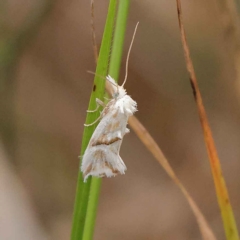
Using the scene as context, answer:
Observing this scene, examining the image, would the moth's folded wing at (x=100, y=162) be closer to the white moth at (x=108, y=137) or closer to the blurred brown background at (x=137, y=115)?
the white moth at (x=108, y=137)

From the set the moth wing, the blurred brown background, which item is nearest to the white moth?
the moth wing

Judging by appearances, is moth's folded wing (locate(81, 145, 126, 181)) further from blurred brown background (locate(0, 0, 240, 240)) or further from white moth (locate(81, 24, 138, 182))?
blurred brown background (locate(0, 0, 240, 240))

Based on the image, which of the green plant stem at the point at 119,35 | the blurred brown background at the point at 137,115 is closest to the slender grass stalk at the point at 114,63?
the green plant stem at the point at 119,35

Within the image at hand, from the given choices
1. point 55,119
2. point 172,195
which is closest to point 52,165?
point 55,119

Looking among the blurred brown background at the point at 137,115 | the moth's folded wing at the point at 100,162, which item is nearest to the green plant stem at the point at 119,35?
the moth's folded wing at the point at 100,162

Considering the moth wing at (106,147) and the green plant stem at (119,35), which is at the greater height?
the green plant stem at (119,35)

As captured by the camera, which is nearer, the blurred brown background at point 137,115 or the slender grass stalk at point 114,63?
the slender grass stalk at point 114,63
